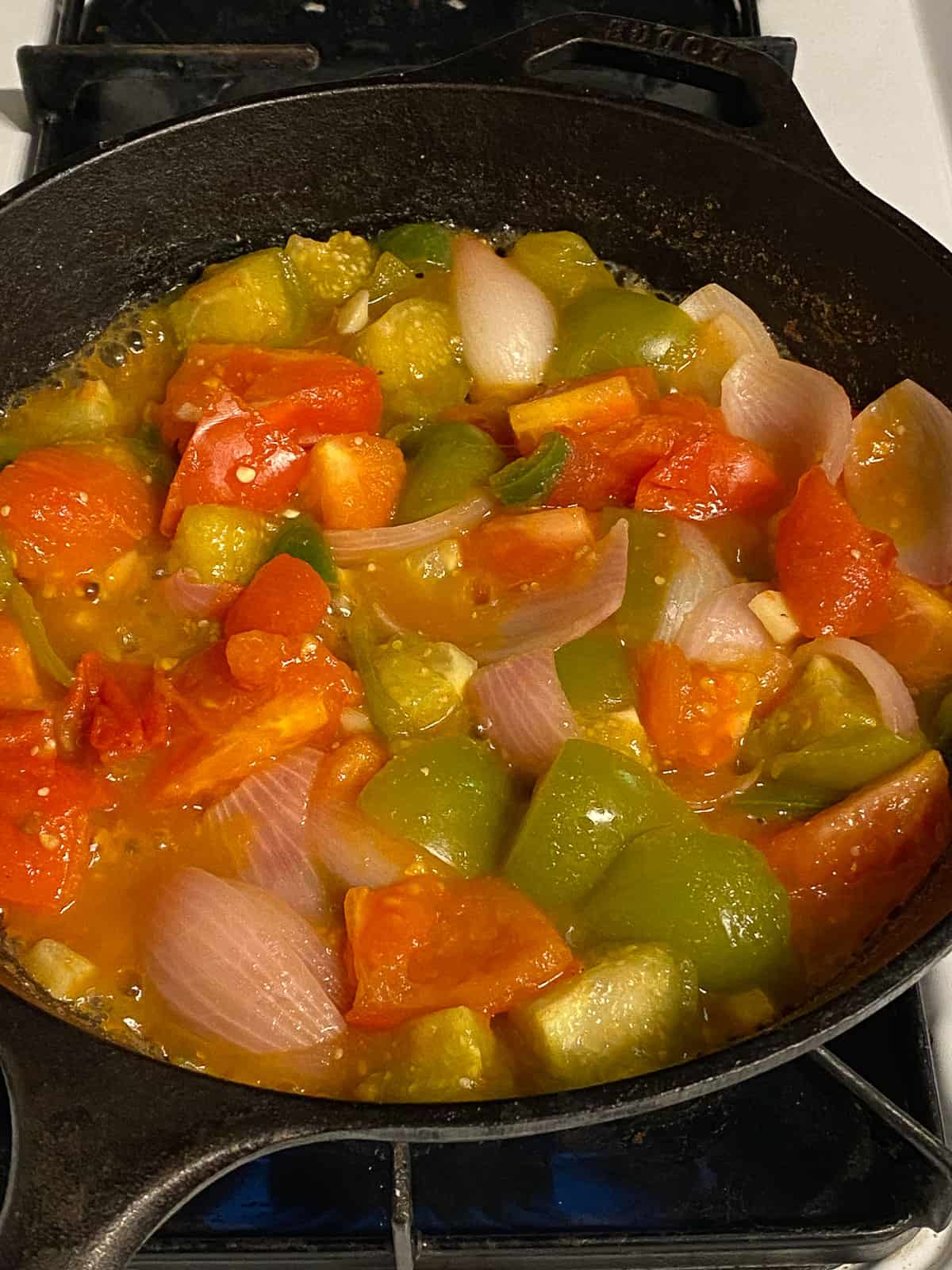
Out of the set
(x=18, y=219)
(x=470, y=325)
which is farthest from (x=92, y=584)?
(x=470, y=325)

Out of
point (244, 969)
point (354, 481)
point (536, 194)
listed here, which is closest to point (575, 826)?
point (244, 969)

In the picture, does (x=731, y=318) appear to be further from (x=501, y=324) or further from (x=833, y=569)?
(x=833, y=569)

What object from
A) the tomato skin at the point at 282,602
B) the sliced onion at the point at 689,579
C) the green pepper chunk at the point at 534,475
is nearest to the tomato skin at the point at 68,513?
the tomato skin at the point at 282,602

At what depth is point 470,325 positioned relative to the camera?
72.8 inches

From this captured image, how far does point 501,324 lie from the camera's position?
1.84m

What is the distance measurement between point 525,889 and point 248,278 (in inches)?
40.2

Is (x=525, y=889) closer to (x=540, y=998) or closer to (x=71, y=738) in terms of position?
(x=540, y=998)

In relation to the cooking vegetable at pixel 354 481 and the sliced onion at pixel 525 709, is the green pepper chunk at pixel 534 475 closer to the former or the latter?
the cooking vegetable at pixel 354 481

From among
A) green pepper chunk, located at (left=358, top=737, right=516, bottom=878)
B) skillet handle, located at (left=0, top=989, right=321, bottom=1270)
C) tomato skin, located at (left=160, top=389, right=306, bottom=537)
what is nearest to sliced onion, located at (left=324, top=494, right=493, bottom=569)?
tomato skin, located at (left=160, top=389, right=306, bottom=537)

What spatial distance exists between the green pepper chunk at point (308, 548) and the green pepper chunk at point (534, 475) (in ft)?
0.81

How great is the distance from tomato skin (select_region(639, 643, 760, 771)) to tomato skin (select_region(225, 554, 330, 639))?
42 cm

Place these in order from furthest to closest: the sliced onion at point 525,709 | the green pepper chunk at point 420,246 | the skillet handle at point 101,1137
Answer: the green pepper chunk at point 420,246
the sliced onion at point 525,709
the skillet handle at point 101,1137

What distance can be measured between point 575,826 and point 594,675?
231 mm

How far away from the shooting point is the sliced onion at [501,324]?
6.02 ft
